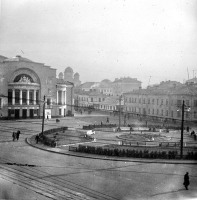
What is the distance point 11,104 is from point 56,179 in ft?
140

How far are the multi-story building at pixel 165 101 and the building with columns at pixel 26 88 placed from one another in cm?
1976

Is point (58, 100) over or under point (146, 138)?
over

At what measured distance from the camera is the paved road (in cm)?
1571

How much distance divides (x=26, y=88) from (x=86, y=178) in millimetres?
43832

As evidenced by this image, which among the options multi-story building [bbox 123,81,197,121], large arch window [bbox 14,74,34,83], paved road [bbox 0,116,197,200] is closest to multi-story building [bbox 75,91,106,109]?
multi-story building [bbox 123,81,197,121]

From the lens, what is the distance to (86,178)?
61.9 ft

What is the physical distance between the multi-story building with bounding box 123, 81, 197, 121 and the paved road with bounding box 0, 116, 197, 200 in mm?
34798

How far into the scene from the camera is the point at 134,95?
77.8 m

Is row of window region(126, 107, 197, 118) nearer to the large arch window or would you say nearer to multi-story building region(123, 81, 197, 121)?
multi-story building region(123, 81, 197, 121)

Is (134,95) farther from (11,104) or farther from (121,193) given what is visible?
(121,193)

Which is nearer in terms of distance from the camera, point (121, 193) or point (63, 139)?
point (121, 193)

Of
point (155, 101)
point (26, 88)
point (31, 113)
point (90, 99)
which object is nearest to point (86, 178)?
point (26, 88)

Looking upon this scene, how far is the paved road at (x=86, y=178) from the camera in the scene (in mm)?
15711

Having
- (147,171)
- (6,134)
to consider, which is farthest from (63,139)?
(147,171)
